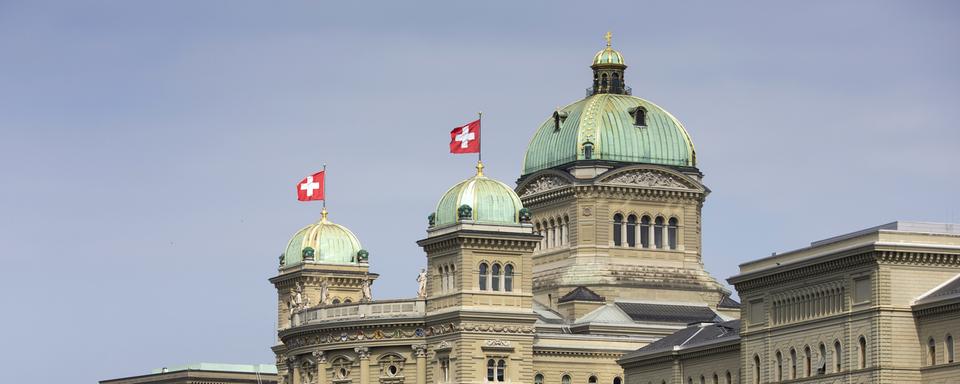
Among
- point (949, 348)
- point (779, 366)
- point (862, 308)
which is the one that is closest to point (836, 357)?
point (862, 308)

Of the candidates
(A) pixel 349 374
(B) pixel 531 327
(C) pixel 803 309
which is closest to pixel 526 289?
(B) pixel 531 327

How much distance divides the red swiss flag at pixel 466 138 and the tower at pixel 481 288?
336cm

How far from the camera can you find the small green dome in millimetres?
192875

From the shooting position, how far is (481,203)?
633ft

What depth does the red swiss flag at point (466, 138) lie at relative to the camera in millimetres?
197375

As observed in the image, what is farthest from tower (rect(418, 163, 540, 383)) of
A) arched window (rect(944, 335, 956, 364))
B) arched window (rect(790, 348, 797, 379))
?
arched window (rect(944, 335, 956, 364))

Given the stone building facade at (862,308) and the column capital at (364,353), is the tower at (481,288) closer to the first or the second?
the column capital at (364,353)

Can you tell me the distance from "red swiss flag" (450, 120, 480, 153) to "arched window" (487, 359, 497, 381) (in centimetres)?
1645

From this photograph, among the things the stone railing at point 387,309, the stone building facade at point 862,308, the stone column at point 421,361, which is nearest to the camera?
the stone building facade at point 862,308

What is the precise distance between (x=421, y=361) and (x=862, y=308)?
42878 mm

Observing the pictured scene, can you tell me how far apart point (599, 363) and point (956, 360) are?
47.2m

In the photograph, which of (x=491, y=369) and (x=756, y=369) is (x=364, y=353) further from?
(x=756, y=369)

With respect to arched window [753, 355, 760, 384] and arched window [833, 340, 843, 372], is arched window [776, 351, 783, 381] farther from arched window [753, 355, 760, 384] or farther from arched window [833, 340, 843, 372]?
arched window [833, 340, 843, 372]

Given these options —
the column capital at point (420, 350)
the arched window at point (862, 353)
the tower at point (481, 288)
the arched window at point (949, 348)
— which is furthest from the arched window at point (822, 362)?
the column capital at point (420, 350)
